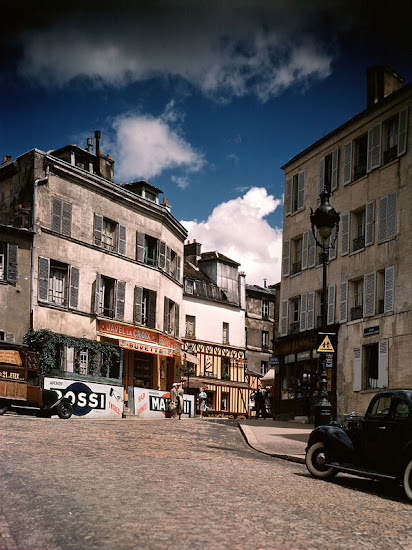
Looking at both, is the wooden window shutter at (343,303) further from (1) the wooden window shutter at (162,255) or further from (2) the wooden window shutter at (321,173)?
(1) the wooden window shutter at (162,255)

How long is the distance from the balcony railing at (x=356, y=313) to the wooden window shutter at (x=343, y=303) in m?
0.23

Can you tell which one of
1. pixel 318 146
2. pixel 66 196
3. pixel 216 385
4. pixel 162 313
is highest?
pixel 318 146

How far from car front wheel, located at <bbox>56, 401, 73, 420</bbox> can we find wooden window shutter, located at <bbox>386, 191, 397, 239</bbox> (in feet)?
39.5

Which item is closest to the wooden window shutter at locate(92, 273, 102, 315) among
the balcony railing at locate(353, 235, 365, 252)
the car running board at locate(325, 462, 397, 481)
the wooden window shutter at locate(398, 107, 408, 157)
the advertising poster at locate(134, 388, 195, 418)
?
the advertising poster at locate(134, 388, 195, 418)

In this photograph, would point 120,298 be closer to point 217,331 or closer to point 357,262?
point 357,262

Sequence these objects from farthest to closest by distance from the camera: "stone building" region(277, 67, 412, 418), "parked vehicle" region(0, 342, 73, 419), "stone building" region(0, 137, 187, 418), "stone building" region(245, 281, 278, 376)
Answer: "stone building" region(245, 281, 278, 376) → "stone building" region(0, 137, 187, 418) → "stone building" region(277, 67, 412, 418) → "parked vehicle" region(0, 342, 73, 419)

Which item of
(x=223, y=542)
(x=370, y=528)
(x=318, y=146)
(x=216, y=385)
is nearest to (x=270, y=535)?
(x=223, y=542)

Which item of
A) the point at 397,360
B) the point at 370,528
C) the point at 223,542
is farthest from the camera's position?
the point at 397,360

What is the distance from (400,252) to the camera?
24641 mm

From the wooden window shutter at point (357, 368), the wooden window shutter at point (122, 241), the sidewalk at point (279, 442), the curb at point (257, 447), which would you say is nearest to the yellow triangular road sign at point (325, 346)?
the sidewalk at point (279, 442)

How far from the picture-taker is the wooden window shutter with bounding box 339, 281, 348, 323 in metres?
27.2

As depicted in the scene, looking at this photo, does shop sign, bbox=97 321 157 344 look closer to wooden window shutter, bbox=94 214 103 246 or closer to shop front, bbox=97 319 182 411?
shop front, bbox=97 319 182 411

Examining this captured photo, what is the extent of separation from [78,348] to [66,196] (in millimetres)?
6702

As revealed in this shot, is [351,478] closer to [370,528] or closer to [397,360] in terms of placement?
[370,528]
